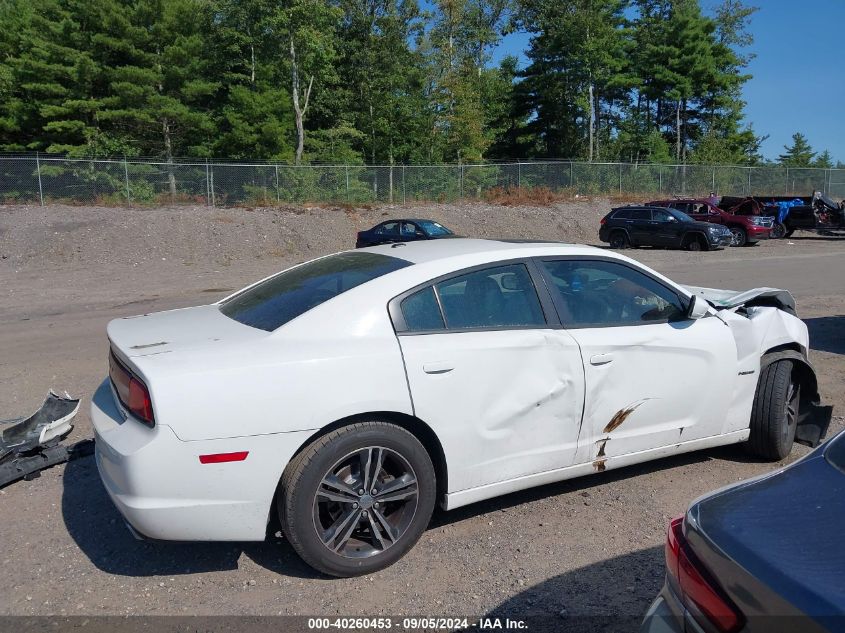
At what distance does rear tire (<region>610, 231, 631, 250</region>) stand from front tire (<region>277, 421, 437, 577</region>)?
24235mm

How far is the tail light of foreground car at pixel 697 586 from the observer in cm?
185

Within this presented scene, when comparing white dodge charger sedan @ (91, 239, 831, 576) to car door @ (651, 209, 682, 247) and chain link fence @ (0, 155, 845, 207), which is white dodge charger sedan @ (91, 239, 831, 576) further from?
chain link fence @ (0, 155, 845, 207)

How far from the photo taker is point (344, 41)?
4228 cm

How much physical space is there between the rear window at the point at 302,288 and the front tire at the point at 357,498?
2.47ft

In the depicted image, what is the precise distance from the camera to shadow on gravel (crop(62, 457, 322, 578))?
3625 mm

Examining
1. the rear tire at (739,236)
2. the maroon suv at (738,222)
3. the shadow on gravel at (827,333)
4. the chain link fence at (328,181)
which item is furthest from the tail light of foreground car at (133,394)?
the rear tire at (739,236)

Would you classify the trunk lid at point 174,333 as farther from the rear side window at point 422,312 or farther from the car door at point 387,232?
the car door at point 387,232

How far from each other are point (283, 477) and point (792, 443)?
3655mm

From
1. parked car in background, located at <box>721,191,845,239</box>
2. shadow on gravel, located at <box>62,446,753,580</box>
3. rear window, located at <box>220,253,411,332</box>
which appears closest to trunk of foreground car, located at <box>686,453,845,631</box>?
shadow on gravel, located at <box>62,446,753,580</box>

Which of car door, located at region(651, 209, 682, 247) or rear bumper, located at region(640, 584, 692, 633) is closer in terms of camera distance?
rear bumper, located at region(640, 584, 692, 633)

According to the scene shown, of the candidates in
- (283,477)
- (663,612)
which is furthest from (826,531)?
(283,477)

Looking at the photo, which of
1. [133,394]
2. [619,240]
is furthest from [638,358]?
[619,240]

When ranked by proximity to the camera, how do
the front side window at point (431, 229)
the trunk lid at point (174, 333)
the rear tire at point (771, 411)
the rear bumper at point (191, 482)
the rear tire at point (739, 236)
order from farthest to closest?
1. the rear tire at point (739, 236)
2. the front side window at point (431, 229)
3. the rear tire at point (771, 411)
4. the trunk lid at point (174, 333)
5. the rear bumper at point (191, 482)

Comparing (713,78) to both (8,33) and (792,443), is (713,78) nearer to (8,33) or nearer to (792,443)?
(8,33)
